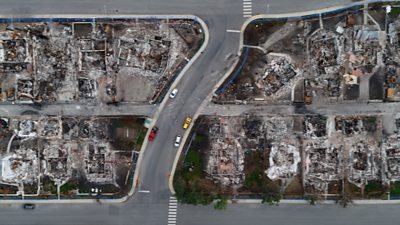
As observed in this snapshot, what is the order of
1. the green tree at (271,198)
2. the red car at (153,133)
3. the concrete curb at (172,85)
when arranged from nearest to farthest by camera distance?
the green tree at (271,198) < the concrete curb at (172,85) < the red car at (153,133)

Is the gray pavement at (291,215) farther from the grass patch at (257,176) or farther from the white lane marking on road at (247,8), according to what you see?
the white lane marking on road at (247,8)

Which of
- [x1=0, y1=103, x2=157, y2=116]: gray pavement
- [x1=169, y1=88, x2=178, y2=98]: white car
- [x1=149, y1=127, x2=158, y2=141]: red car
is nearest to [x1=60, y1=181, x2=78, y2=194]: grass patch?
[x1=0, y1=103, x2=157, y2=116]: gray pavement

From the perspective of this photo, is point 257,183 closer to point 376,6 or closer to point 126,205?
point 126,205

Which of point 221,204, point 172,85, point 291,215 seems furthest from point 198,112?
point 291,215

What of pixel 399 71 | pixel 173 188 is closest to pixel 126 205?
pixel 173 188

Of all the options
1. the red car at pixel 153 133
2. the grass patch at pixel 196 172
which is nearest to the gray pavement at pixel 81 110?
the red car at pixel 153 133

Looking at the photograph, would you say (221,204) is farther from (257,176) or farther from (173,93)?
(173,93)
